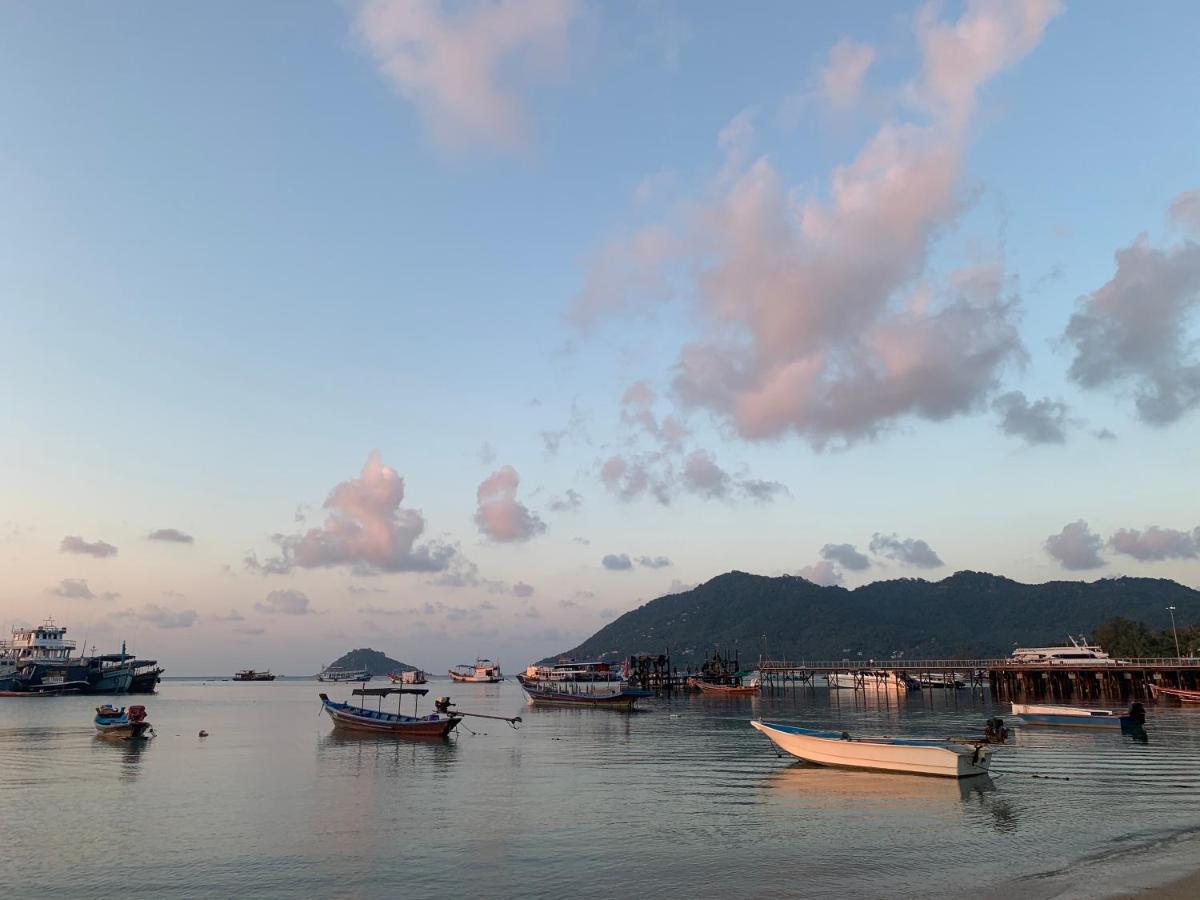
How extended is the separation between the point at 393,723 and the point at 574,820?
36.9 m

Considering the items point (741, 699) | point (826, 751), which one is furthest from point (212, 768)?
point (741, 699)

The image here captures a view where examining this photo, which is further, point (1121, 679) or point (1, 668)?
point (1, 668)

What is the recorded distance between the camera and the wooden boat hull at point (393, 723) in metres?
61.6

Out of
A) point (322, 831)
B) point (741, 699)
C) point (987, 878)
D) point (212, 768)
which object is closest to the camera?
point (987, 878)

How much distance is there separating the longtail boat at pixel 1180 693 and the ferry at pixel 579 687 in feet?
191

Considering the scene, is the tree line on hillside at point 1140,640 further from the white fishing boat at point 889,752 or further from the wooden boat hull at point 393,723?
the wooden boat hull at point 393,723

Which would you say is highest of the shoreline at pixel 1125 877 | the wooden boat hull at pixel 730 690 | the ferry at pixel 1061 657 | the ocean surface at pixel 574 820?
the ferry at pixel 1061 657

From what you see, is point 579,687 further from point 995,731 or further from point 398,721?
point 995,731

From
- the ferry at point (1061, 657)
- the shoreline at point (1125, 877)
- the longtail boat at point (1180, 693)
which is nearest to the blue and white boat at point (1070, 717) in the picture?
the longtail boat at point (1180, 693)

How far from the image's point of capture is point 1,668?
454 ft

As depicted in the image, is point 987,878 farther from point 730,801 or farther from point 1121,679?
point 1121,679

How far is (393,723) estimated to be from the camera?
6359 cm

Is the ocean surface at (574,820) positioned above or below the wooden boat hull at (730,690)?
above

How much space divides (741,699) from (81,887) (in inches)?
4136
